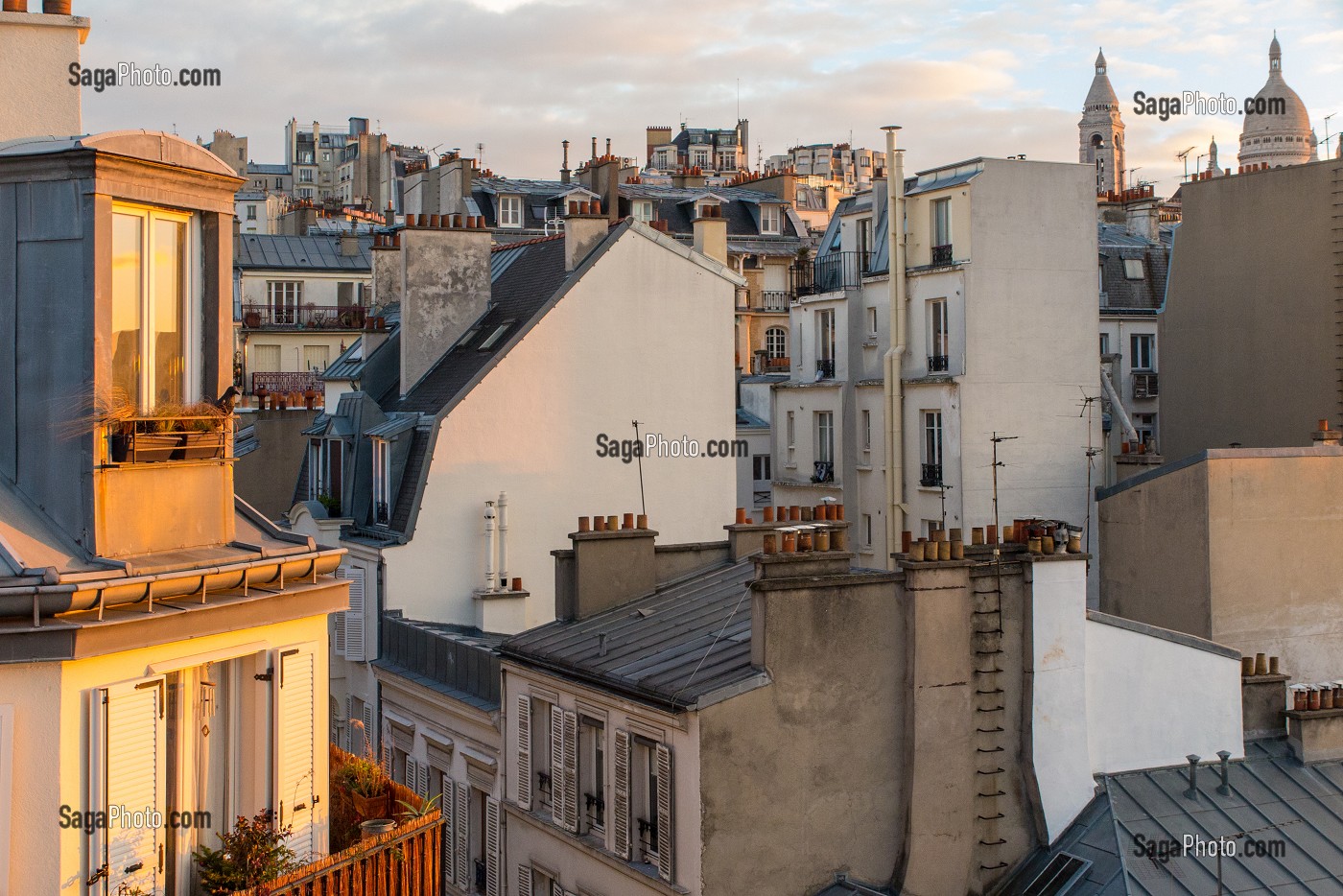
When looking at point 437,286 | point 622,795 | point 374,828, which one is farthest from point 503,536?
point 374,828

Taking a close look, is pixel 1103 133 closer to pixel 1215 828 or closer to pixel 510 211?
pixel 510 211

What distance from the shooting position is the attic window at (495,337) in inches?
1045

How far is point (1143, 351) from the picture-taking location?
43844 mm

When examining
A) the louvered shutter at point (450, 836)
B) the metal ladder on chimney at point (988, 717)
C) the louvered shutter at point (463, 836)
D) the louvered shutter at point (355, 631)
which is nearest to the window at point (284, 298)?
the louvered shutter at point (355, 631)

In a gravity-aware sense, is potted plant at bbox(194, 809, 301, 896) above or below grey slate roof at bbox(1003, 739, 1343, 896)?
above

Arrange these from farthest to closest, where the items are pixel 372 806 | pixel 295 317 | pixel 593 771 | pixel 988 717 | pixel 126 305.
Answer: pixel 295 317
pixel 593 771
pixel 988 717
pixel 372 806
pixel 126 305

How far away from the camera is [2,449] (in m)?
9.91

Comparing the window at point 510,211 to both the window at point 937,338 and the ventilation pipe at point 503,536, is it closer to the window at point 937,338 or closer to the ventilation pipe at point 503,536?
the window at point 937,338

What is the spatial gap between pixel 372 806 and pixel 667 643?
20.0 feet

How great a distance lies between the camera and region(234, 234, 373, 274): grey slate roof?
54562 mm

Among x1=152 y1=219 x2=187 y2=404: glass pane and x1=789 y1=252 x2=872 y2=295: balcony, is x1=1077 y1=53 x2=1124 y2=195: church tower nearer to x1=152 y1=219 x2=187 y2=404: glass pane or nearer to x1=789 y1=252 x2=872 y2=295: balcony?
x1=789 y1=252 x2=872 y2=295: balcony

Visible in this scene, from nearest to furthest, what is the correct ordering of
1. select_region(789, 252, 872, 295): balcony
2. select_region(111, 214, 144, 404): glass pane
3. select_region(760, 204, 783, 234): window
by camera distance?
select_region(111, 214, 144, 404): glass pane
select_region(789, 252, 872, 295): balcony
select_region(760, 204, 783, 234): window

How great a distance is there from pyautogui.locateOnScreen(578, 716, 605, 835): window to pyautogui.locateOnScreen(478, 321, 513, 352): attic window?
10.3 m

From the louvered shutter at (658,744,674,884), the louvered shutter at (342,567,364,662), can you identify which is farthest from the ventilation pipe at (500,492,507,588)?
the louvered shutter at (658,744,674,884)
